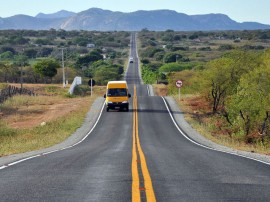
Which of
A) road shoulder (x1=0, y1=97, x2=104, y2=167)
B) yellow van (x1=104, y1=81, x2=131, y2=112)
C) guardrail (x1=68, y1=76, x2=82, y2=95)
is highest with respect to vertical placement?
yellow van (x1=104, y1=81, x2=131, y2=112)

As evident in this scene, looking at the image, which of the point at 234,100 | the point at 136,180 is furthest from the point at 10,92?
the point at 136,180

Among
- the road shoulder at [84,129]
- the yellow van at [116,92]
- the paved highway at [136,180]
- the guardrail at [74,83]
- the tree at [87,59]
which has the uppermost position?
the paved highway at [136,180]

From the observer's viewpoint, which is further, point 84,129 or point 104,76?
point 104,76

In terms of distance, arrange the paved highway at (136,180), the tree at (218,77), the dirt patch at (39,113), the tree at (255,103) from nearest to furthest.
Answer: the paved highway at (136,180)
the tree at (255,103)
the dirt patch at (39,113)
the tree at (218,77)

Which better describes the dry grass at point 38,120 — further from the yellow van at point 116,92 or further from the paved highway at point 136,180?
the paved highway at point 136,180

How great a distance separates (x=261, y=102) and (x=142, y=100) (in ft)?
70.3

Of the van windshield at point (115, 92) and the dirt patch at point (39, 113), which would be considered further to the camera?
the van windshield at point (115, 92)

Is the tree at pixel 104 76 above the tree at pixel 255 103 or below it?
below

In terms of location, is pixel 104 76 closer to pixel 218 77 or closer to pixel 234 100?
pixel 218 77

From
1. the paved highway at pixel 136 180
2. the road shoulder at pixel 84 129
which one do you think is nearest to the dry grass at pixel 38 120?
the road shoulder at pixel 84 129

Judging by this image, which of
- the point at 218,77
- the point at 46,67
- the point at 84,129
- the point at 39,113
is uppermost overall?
the point at 218,77

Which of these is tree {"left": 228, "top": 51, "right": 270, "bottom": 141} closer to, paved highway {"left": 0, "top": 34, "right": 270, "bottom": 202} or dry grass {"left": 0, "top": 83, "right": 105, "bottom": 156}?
dry grass {"left": 0, "top": 83, "right": 105, "bottom": 156}

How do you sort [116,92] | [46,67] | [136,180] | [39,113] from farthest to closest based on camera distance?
[46,67] → [39,113] → [116,92] → [136,180]

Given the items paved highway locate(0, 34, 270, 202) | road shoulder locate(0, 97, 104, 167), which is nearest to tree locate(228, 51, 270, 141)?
road shoulder locate(0, 97, 104, 167)
